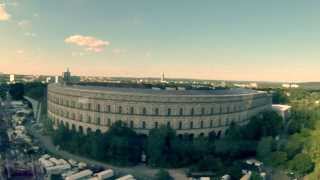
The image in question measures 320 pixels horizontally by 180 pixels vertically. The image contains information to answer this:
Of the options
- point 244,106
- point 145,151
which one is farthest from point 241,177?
point 244,106

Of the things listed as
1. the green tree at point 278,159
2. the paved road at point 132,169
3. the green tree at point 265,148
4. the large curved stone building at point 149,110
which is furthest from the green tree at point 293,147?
the paved road at point 132,169

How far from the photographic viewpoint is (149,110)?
58.2m

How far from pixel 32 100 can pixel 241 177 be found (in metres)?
79.8

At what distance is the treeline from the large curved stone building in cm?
360

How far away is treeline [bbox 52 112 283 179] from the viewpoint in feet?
162

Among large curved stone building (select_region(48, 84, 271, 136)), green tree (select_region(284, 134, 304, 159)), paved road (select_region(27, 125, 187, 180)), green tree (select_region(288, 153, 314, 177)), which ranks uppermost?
large curved stone building (select_region(48, 84, 271, 136))

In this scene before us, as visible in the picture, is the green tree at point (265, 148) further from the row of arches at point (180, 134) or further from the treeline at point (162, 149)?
the row of arches at point (180, 134)

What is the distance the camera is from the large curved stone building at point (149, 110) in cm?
5834

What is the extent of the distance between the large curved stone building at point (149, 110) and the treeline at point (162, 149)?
360 cm

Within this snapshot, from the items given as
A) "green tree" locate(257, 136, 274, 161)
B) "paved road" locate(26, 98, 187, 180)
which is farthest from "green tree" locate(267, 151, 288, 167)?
"paved road" locate(26, 98, 187, 180)

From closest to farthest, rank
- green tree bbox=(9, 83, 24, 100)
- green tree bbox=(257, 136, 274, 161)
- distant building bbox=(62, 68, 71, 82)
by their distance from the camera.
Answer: green tree bbox=(257, 136, 274, 161) < distant building bbox=(62, 68, 71, 82) < green tree bbox=(9, 83, 24, 100)

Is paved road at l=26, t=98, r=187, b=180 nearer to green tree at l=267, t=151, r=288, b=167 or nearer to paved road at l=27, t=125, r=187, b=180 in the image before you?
paved road at l=27, t=125, r=187, b=180

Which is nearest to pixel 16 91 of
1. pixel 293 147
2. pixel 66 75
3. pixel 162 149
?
pixel 66 75

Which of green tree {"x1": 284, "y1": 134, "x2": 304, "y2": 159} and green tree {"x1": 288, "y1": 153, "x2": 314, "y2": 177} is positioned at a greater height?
green tree {"x1": 284, "y1": 134, "x2": 304, "y2": 159}
